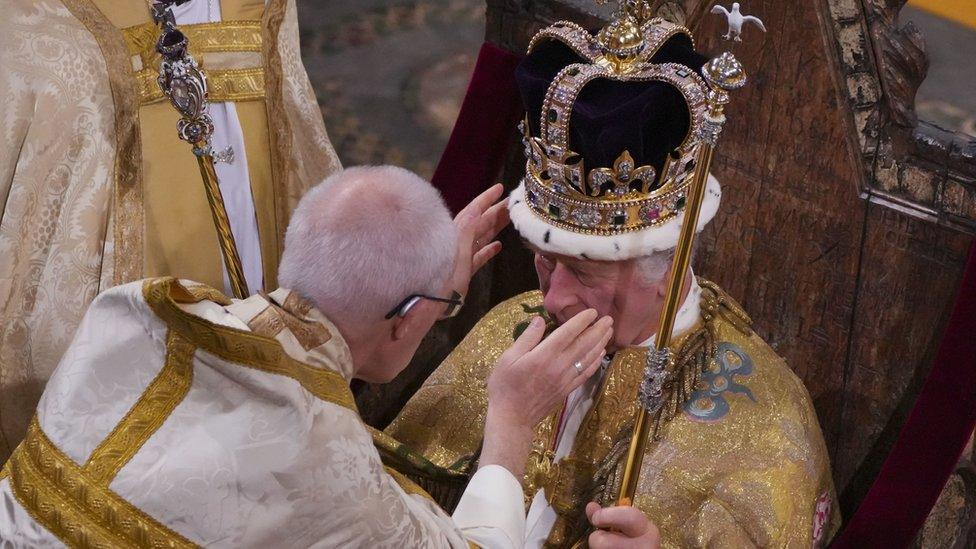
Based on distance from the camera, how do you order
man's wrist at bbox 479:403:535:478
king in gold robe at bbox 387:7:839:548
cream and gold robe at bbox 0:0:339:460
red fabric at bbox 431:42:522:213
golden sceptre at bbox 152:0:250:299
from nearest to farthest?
man's wrist at bbox 479:403:535:478
king in gold robe at bbox 387:7:839:548
golden sceptre at bbox 152:0:250:299
cream and gold robe at bbox 0:0:339:460
red fabric at bbox 431:42:522:213

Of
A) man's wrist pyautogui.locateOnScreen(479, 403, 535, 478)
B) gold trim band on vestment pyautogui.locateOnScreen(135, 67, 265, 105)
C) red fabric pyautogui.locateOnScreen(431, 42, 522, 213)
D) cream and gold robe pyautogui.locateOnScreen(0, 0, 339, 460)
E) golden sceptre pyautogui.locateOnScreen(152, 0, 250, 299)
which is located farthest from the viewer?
red fabric pyautogui.locateOnScreen(431, 42, 522, 213)

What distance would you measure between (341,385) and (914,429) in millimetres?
1323

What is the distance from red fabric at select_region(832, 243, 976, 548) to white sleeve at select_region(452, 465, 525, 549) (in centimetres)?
86

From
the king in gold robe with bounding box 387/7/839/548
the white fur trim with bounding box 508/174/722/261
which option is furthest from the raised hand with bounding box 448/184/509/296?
the white fur trim with bounding box 508/174/722/261

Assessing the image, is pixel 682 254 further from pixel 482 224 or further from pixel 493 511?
pixel 482 224

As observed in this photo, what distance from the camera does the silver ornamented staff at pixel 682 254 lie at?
2.24 meters

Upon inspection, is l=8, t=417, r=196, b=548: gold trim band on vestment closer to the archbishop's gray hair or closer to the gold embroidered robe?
the archbishop's gray hair

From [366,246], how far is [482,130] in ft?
5.61

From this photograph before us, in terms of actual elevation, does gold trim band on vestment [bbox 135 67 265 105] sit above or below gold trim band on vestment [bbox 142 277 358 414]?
below

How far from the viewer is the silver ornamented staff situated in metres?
2.24

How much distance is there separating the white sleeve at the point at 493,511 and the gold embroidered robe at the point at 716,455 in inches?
14.8

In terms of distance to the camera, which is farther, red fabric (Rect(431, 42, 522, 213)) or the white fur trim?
red fabric (Rect(431, 42, 522, 213))

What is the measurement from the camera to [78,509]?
6.91 feet

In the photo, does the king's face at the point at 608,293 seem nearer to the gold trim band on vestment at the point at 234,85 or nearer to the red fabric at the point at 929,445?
the red fabric at the point at 929,445
